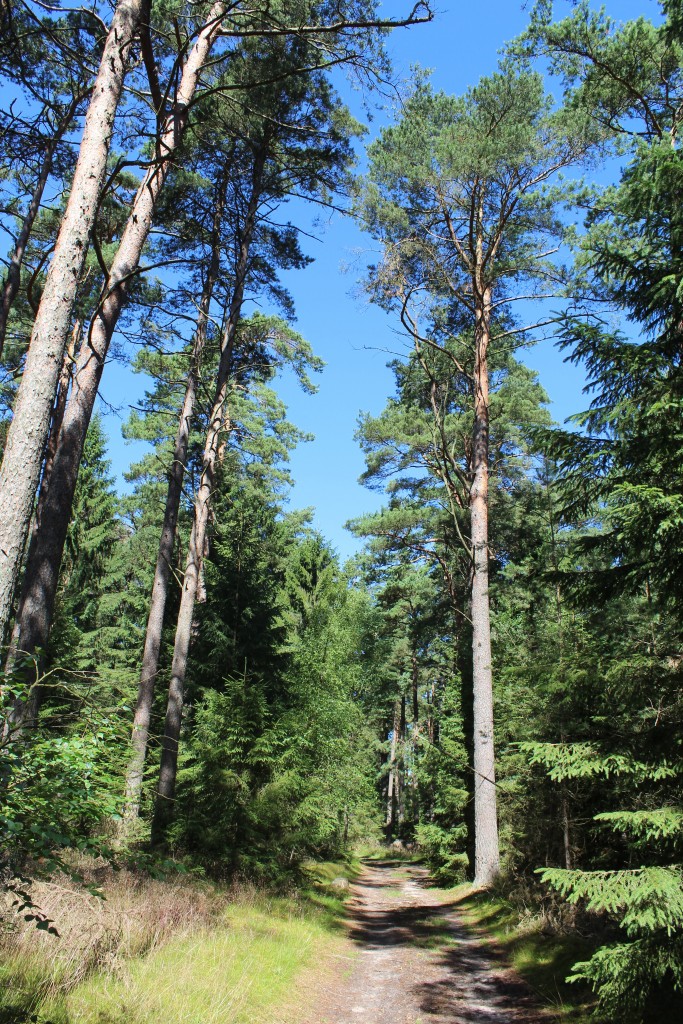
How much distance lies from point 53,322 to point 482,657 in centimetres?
983

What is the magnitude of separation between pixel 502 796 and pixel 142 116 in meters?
13.5

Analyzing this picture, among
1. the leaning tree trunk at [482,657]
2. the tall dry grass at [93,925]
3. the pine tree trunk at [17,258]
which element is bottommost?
the tall dry grass at [93,925]

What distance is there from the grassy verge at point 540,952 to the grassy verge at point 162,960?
86.5 inches

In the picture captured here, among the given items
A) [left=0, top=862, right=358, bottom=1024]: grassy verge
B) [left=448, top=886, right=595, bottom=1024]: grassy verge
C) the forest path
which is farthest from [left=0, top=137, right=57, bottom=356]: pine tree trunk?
[left=448, top=886, right=595, bottom=1024]: grassy verge

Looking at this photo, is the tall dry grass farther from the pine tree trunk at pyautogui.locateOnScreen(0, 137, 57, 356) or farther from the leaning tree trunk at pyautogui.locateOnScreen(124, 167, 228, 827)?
the pine tree trunk at pyautogui.locateOnScreen(0, 137, 57, 356)

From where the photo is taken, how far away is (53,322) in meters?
4.74

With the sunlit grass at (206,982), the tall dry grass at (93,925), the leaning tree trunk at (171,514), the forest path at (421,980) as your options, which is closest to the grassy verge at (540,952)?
the forest path at (421,980)

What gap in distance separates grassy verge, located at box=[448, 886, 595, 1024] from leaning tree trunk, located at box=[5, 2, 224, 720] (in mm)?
5455

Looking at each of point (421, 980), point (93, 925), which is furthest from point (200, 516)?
point (421, 980)

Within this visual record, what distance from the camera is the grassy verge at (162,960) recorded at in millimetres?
3900

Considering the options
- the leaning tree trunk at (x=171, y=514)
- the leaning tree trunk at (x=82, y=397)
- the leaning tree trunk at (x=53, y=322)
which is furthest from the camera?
the leaning tree trunk at (x=171, y=514)

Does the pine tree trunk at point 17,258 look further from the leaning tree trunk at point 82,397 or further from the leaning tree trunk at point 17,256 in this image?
the leaning tree trunk at point 82,397

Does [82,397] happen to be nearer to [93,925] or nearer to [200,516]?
[93,925]

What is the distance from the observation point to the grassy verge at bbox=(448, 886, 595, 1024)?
5.38 meters
